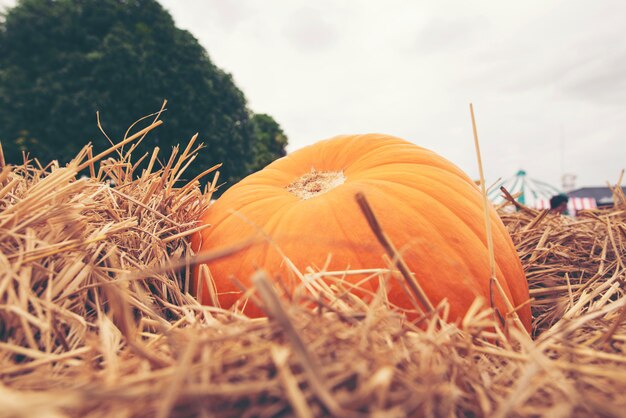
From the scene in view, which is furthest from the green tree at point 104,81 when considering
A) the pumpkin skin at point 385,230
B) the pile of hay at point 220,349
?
the pile of hay at point 220,349

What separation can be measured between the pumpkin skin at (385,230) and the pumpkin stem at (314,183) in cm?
2

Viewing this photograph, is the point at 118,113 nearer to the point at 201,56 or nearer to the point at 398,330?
the point at 201,56

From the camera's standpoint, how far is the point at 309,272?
1.18 m

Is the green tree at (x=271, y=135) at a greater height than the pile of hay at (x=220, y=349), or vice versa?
the green tree at (x=271, y=135)

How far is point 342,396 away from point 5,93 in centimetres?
1405

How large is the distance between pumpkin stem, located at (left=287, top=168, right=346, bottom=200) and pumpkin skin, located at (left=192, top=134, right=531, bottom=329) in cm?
2

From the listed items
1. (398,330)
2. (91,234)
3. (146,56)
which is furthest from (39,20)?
(398,330)

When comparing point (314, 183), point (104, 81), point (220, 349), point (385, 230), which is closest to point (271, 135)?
point (104, 81)

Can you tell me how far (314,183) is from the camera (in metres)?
1.70

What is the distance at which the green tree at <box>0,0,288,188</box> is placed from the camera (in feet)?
35.9

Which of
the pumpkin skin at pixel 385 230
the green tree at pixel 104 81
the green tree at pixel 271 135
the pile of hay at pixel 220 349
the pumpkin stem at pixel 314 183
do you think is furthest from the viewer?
the green tree at pixel 271 135

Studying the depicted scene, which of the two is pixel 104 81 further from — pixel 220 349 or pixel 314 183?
pixel 220 349

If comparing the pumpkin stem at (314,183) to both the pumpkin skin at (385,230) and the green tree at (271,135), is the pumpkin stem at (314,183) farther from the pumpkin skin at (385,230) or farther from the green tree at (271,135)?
the green tree at (271,135)

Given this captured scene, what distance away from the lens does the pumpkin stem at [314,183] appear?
163 cm
